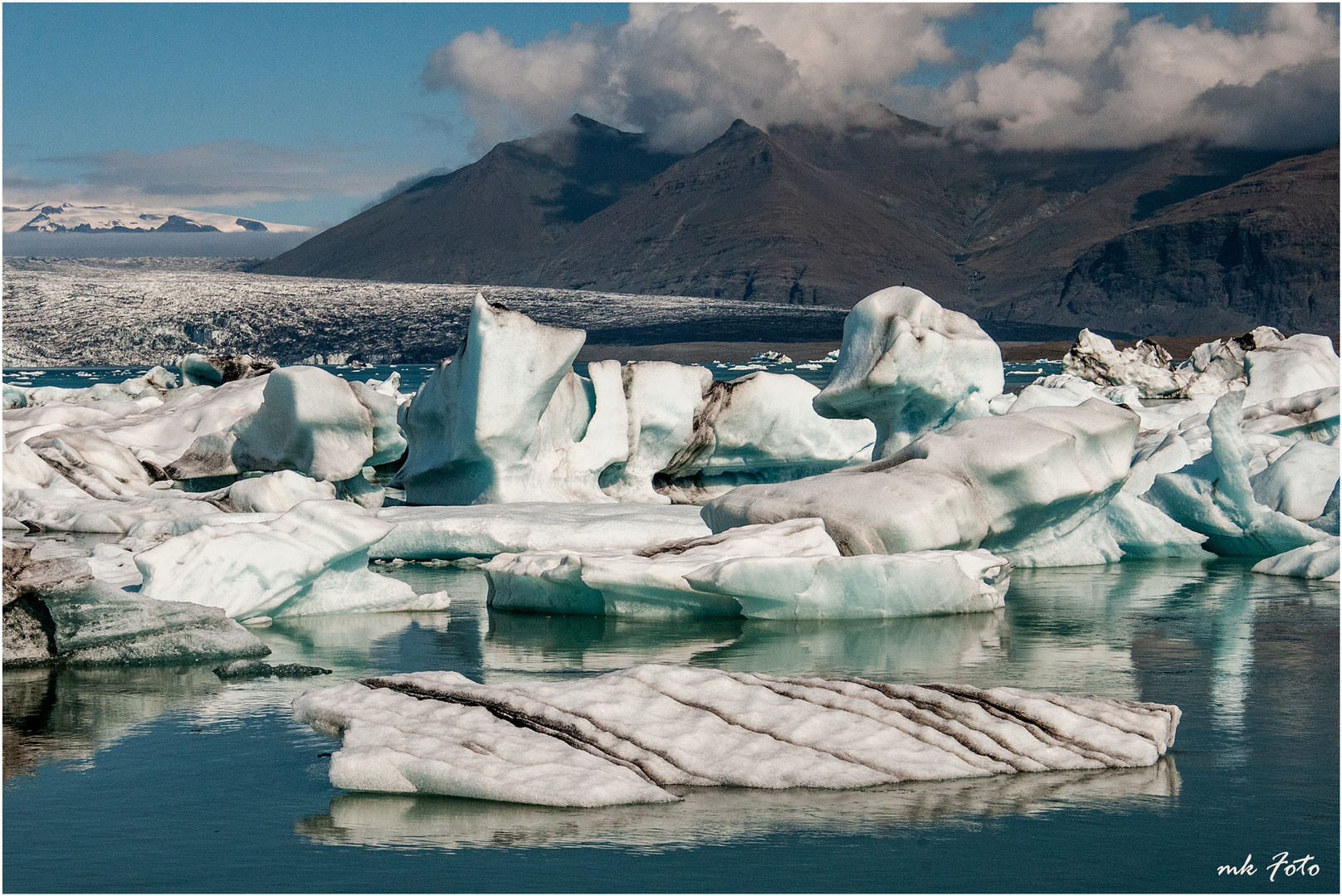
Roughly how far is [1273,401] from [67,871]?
15561mm

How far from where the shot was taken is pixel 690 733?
183 inches

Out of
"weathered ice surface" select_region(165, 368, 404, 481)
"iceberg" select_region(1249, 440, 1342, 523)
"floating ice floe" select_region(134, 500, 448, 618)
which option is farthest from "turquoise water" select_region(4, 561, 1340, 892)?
"weathered ice surface" select_region(165, 368, 404, 481)

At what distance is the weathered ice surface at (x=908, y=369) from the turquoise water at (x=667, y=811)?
5.71m

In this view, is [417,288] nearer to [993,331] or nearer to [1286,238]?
[993,331]

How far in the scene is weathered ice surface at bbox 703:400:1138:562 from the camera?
894 centimetres

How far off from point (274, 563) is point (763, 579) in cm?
279

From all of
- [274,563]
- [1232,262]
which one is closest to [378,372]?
[274,563]

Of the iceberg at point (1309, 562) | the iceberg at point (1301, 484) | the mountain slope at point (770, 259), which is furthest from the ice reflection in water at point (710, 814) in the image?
the mountain slope at point (770, 259)

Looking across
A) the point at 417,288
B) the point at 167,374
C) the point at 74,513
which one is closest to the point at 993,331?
the point at 417,288

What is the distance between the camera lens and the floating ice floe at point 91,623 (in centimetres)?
665

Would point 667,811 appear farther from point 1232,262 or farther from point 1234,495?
point 1232,262

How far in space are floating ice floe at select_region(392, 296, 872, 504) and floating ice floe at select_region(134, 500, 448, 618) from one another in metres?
4.45

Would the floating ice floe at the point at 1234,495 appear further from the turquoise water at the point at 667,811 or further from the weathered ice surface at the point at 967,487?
the turquoise water at the point at 667,811
